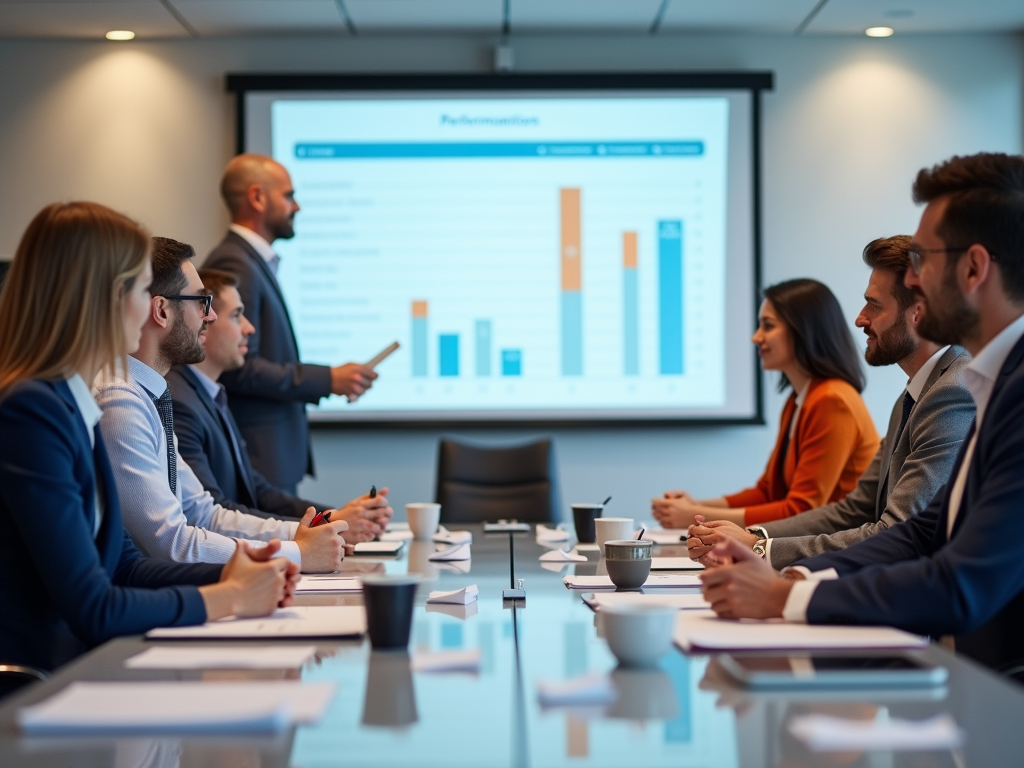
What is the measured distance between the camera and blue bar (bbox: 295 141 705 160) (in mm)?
4957

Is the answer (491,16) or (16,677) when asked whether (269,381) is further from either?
(16,677)

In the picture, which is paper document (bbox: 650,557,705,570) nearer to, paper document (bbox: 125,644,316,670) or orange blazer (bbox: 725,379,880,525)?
orange blazer (bbox: 725,379,880,525)

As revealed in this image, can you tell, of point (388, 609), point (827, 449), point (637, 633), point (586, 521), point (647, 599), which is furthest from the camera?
point (827, 449)

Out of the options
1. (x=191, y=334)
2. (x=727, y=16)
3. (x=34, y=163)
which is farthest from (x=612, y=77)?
(x=191, y=334)

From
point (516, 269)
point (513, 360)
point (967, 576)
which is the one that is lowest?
point (967, 576)

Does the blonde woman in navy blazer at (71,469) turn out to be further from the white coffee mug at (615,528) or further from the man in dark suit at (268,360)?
the man in dark suit at (268,360)

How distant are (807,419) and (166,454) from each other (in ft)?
5.91

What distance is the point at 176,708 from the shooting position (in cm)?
107

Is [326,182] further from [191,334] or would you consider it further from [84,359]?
[84,359]

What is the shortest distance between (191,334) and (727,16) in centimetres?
323

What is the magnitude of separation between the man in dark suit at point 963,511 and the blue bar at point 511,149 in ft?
10.5

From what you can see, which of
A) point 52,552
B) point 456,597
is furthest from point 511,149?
point 52,552

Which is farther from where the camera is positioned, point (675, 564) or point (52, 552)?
point (675, 564)

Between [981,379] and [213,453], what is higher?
[981,379]
